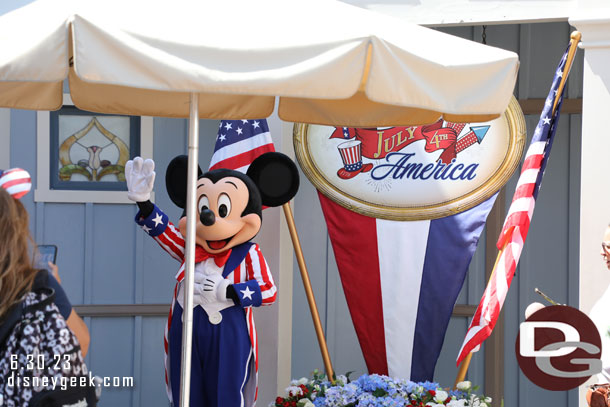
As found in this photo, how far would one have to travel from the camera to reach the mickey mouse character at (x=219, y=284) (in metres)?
4.07

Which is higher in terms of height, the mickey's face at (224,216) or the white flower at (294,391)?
the mickey's face at (224,216)

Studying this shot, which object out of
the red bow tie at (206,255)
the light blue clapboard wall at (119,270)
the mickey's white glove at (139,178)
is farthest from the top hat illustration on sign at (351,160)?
the light blue clapboard wall at (119,270)

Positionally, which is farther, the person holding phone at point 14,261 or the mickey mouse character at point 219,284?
the mickey mouse character at point 219,284

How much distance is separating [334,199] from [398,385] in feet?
3.30

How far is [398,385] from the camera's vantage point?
4285mm

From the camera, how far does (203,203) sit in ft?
13.9

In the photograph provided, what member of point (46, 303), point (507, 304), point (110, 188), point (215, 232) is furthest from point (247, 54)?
point (507, 304)

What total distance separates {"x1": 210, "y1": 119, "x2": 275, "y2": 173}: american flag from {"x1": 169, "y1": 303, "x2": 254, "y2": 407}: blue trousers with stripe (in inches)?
35.6

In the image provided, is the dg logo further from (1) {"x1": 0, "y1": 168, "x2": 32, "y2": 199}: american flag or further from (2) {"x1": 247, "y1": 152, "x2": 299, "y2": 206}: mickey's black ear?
(1) {"x1": 0, "y1": 168, "x2": 32, "y2": 199}: american flag

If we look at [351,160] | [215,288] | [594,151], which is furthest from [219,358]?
[594,151]

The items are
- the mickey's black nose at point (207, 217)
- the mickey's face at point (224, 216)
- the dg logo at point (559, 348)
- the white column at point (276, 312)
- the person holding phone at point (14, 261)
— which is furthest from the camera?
the white column at point (276, 312)

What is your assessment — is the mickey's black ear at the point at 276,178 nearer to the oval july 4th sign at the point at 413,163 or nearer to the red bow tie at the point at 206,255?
the oval july 4th sign at the point at 413,163

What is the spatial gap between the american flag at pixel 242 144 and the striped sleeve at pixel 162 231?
20.9 inches

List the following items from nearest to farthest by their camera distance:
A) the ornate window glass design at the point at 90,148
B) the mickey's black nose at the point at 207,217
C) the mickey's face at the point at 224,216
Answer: the mickey's black nose at the point at 207,217
the mickey's face at the point at 224,216
the ornate window glass design at the point at 90,148
